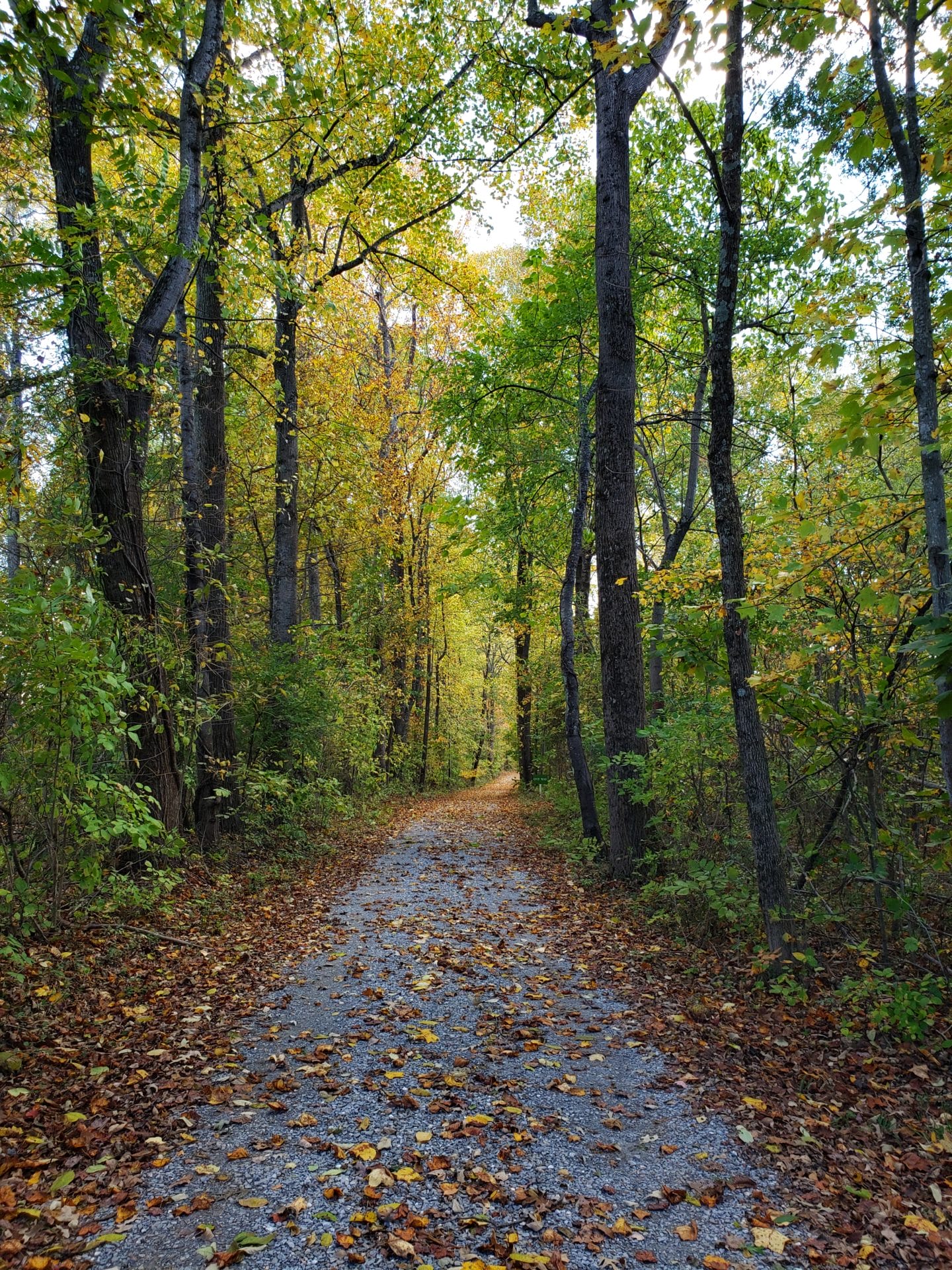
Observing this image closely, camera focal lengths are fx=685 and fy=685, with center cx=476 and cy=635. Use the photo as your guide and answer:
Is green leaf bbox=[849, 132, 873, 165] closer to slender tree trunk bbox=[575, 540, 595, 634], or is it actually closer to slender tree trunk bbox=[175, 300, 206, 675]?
slender tree trunk bbox=[175, 300, 206, 675]

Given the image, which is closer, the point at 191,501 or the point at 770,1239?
the point at 770,1239

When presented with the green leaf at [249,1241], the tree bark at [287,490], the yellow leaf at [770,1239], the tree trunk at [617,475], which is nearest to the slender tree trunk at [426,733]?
the tree bark at [287,490]

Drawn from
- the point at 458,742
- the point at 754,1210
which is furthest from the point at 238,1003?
the point at 458,742

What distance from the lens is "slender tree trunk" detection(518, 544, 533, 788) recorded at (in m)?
16.1

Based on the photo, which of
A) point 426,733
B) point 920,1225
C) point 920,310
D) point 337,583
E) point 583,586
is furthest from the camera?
point 426,733

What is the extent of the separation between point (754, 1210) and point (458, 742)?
27.6 m

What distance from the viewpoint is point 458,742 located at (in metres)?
30.3

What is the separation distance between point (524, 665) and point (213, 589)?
1318 centimetres

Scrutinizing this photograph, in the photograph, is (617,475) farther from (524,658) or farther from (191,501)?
(524,658)

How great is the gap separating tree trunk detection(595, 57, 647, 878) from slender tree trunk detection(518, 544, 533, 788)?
7.52m

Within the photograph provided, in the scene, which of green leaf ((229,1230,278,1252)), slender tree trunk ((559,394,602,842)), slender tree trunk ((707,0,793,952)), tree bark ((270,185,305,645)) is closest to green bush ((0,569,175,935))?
green leaf ((229,1230,278,1252))

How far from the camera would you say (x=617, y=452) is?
26.4ft

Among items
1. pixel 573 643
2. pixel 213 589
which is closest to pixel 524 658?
pixel 573 643

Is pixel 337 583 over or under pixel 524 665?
over
